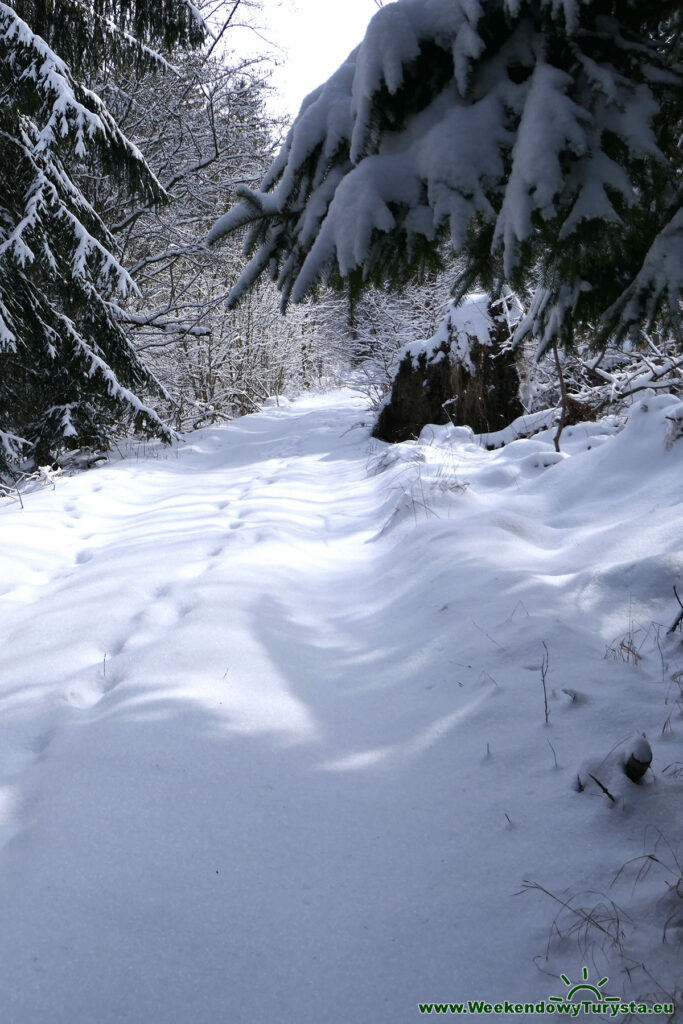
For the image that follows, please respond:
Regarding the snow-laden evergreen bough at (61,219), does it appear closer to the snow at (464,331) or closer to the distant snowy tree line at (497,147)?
the snow at (464,331)

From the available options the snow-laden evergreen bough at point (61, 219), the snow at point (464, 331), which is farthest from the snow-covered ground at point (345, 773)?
the snow at point (464, 331)

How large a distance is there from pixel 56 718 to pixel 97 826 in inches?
24.7

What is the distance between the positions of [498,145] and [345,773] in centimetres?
174

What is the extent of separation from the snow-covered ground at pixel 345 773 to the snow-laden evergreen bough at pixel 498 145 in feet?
4.07

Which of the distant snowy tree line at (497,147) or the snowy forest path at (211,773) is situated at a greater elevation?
the distant snowy tree line at (497,147)

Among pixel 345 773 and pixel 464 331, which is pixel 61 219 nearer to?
pixel 464 331

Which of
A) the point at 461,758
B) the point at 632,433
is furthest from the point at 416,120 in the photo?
the point at 632,433

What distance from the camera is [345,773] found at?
1937 millimetres

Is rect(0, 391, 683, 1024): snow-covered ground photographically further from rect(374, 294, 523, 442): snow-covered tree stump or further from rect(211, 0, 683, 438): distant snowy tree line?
rect(374, 294, 523, 442): snow-covered tree stump

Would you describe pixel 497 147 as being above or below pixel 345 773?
above

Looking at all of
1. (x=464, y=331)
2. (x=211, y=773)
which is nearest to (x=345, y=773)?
(x=211, y=773)

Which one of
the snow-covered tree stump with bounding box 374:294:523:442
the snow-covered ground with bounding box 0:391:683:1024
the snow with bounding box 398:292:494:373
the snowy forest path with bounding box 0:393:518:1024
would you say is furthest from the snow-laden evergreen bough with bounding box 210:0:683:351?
the snow with bounding box 398:292:494:373

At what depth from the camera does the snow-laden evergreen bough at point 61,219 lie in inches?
241

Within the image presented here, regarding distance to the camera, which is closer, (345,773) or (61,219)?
(345,773)
